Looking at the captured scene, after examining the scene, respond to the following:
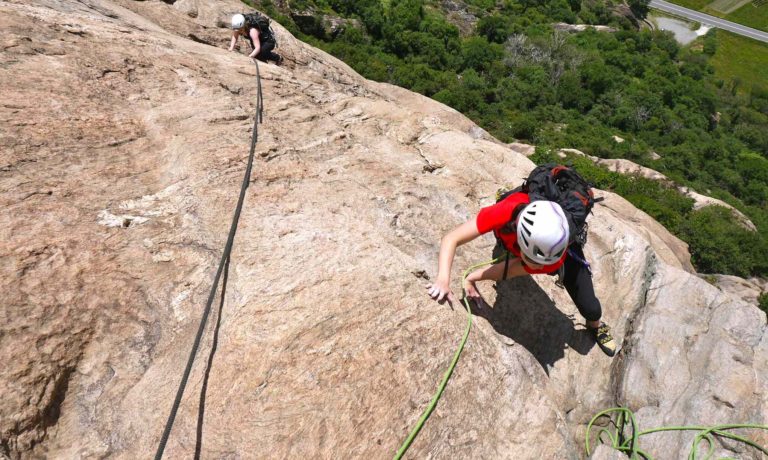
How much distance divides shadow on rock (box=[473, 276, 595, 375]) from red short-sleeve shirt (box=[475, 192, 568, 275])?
0.82 meters

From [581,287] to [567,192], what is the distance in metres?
1.15

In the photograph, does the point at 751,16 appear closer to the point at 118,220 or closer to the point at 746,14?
the point at 746,14

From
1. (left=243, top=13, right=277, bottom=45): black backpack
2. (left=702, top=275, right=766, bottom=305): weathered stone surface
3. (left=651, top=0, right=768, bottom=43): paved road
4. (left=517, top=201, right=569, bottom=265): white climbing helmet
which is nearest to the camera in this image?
(left=517, top=201, right=569, bottom=265): white climbing helmet

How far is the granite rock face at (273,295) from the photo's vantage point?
11.5ft

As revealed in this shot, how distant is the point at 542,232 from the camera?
3896mm

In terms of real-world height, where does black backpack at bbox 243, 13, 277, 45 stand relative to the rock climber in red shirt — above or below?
above

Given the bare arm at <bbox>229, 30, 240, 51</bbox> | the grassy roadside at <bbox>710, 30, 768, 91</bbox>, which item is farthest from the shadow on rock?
the grassy roadside at <bbox>710, 30, 768, 91</bbox>

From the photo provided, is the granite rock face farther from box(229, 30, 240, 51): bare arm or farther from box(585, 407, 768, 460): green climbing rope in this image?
box(229, 30, 240, 51): bare arm

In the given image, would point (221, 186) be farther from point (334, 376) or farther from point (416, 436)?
point (416, 436)

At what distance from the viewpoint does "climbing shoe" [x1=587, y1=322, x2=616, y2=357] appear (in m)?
5.34

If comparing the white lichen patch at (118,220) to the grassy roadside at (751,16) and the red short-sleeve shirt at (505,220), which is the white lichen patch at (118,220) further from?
the grassy roadside at (751,16)

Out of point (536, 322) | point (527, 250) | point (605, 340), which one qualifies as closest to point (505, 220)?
point (527, 250)

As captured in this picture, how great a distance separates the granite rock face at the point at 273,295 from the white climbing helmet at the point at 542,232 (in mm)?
997

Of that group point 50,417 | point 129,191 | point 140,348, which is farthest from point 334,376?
point 129,191
